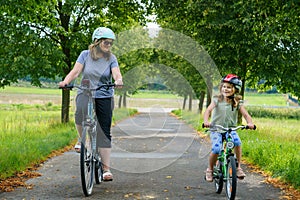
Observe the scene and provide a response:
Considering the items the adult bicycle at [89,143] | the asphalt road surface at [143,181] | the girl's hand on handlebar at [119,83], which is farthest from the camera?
the asphalt road surface at [143,181]

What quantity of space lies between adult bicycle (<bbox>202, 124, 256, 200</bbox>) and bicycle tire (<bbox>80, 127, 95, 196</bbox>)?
1.70 meters

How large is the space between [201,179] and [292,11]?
349 centimetres

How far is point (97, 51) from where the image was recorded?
6855mm

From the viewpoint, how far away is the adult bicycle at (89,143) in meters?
6.31

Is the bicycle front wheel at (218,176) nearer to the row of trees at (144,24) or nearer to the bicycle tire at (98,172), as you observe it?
the bicycle tire at (98,172)

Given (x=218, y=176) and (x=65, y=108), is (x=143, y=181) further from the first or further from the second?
(x=65, y=108)

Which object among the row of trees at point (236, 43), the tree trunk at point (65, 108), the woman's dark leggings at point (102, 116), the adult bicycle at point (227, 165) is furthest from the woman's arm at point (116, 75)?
the tree trunk at point (65, 108)

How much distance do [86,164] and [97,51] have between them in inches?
62.9

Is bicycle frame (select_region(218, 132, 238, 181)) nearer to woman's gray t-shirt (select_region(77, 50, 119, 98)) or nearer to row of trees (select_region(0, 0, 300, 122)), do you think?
woman's gray t-shirt (select_region(77, 50, 119, 98))

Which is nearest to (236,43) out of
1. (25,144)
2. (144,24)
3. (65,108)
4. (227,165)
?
(144,24)

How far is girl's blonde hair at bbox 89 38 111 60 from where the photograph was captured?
6.79 meters

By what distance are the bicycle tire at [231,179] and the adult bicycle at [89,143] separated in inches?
72.5

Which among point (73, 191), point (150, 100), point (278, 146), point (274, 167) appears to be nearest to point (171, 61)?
point (150, 100)

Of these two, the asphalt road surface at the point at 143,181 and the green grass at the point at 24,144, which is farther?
the green grass at the point at 24,144
